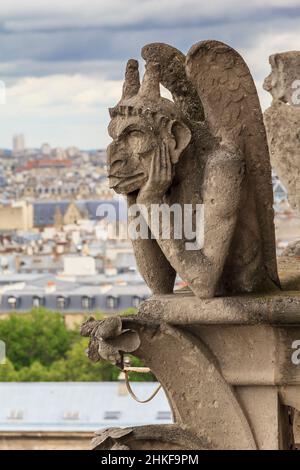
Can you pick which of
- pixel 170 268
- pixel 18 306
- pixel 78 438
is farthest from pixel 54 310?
pixel 170 268

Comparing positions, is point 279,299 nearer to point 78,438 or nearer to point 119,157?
point 119,157

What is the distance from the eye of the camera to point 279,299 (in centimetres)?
504

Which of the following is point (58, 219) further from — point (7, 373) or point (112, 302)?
point (7, 373)

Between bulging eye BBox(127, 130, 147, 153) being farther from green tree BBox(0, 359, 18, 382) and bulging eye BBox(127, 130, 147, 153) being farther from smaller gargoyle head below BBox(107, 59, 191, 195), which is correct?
green tree BBox(0, 359, 18, 382)

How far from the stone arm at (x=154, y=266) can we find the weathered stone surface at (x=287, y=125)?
2.29ft

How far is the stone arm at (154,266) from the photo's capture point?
17.4 ft

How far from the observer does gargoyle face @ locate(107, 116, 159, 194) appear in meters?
5.09

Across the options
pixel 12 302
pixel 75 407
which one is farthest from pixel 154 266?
pixel 12 302

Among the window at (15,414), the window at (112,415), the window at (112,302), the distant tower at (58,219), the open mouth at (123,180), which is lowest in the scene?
the open mouth at (123,180)

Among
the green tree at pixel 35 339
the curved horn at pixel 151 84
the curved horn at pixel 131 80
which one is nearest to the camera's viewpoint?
the curved horn at pixel 151 84

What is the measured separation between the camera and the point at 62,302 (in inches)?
2130

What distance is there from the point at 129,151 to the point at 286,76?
102 centimetres

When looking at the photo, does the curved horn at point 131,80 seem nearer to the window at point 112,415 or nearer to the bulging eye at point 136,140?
the bulging eye at point 136,140

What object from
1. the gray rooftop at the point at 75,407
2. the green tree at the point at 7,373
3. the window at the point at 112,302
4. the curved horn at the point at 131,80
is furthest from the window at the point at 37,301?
the curved horn at the point at 131,80
